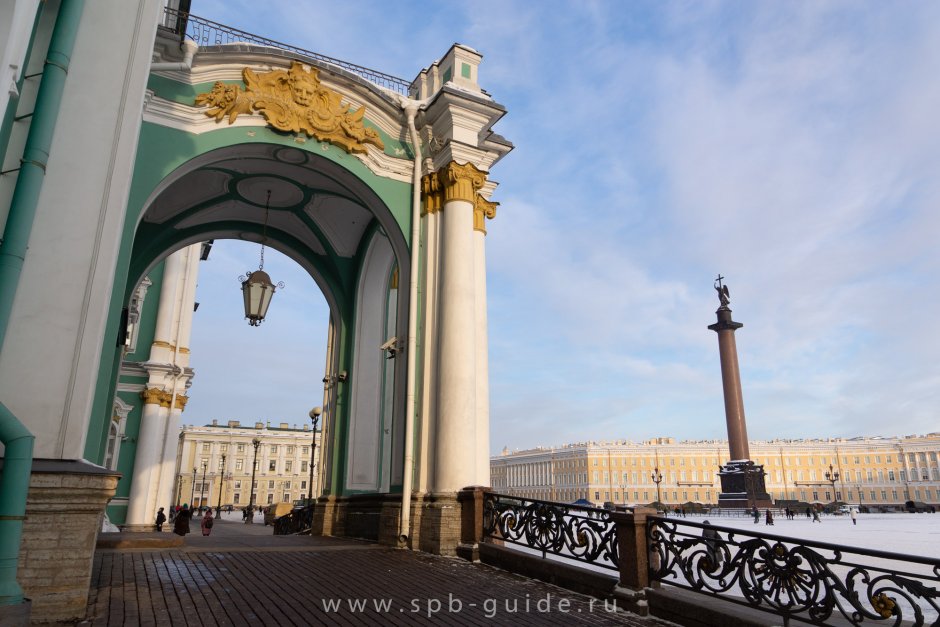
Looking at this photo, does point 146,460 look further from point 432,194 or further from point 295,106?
point 432,194

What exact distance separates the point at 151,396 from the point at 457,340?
1476 centimetres

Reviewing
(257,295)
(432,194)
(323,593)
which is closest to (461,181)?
(432,194)

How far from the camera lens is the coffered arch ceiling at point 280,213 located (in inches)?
448

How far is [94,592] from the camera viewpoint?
5.74 m

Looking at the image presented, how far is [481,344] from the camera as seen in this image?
10.5 metres

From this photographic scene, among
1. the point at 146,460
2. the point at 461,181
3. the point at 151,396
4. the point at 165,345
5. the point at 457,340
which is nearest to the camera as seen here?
the point at 457,340

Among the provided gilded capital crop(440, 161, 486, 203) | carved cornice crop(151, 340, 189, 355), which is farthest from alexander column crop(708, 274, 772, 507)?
gilded capital crop(440, 161, 486, 203)

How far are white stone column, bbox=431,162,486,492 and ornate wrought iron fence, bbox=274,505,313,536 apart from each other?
6656 mm

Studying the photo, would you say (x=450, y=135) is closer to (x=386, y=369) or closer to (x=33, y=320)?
(x=386, y=369)

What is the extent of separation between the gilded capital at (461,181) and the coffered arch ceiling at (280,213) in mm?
1188

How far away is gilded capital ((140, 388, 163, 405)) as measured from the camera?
2042 centimetres

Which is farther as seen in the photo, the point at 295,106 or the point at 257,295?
the point at 257,295

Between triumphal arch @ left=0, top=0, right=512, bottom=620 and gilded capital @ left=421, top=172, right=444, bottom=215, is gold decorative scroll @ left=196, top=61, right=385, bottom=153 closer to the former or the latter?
triumphal arch @ left=0, top=0, right=512, bottom=620

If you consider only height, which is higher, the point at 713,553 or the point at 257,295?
the point at 257,295
